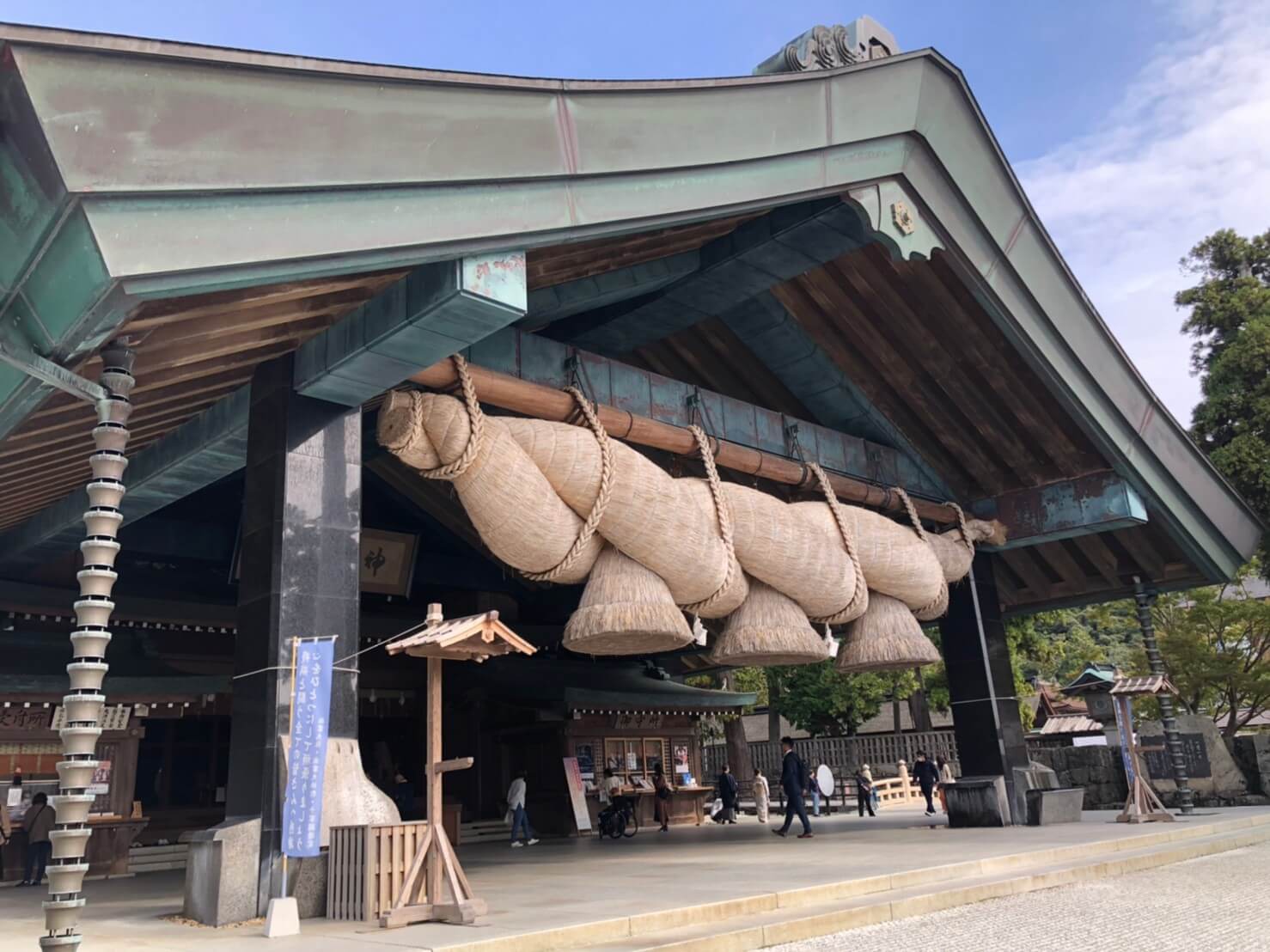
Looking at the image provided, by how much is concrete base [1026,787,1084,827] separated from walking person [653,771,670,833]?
640 centimetres

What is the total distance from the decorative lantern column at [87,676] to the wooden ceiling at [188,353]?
1.99 ft

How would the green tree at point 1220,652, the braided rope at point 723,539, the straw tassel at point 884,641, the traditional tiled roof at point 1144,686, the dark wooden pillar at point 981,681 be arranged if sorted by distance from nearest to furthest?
the braided rope at point 723,539 < the straw tassel at point 884,641 < the traditional tiled roof at point 1144,686 < the dark wooden pillar at point 981,681 < the green tree at point 1220,652

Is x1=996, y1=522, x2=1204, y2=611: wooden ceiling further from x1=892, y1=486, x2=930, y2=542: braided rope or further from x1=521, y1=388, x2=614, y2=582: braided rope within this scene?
x1=521, y1=388, x2=614, y2=582: braided rope

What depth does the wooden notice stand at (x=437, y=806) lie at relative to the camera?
4.80 m

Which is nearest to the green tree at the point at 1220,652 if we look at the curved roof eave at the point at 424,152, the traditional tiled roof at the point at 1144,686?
the traditional tiled roof at the point at 1144,686

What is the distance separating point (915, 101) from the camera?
25.0ft

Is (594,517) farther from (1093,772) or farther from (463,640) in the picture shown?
(1093,772)

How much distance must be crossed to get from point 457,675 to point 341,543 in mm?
9101

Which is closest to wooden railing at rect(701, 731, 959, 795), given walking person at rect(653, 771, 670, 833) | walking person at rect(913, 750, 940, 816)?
walking person at rect(913, 750, 940, 816)

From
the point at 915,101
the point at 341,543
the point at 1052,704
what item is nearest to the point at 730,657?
the point at 341,543

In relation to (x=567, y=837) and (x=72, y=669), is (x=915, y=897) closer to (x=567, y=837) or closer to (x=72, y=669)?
(x=72, y=669)

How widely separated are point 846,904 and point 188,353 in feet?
16.6

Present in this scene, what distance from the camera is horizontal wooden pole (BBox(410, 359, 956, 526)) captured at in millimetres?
6848

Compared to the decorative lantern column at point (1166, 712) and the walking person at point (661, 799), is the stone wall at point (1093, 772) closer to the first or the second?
the decorative lantern column at point (1166, 712)
